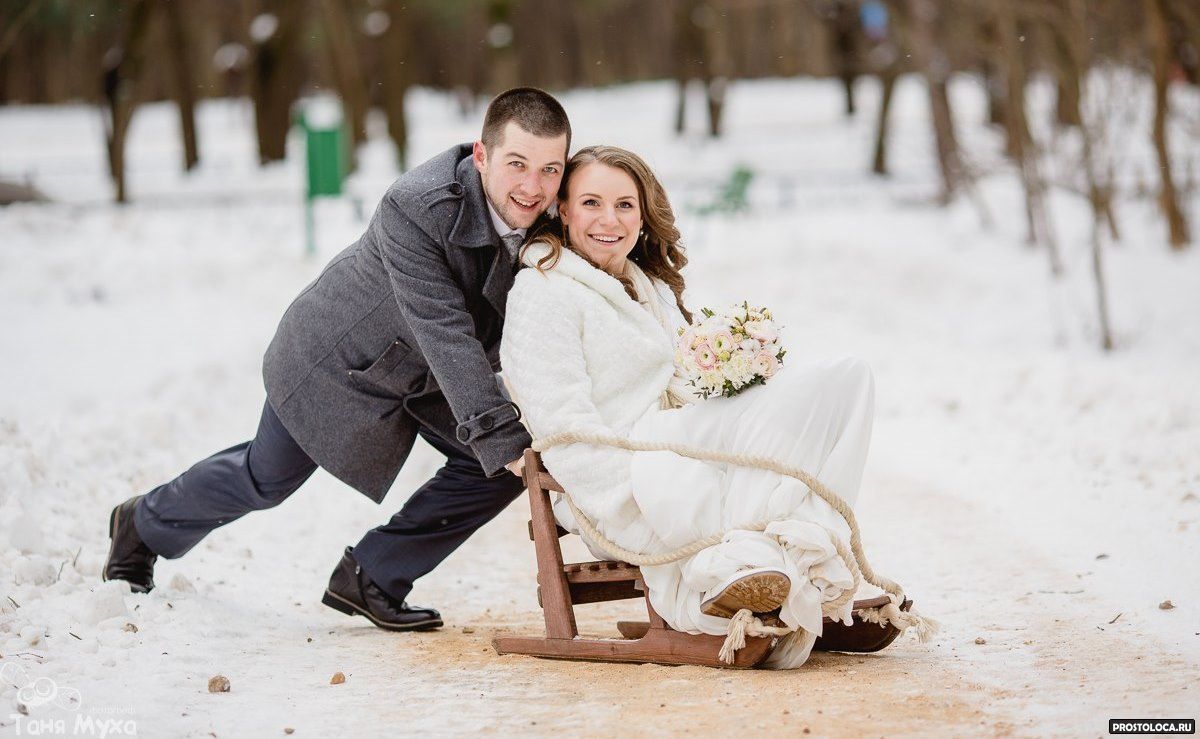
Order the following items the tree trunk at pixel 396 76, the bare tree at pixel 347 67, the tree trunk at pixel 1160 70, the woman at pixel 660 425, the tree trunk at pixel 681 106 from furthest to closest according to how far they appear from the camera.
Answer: the tree trunk at pixel 681 106
the tree trunk at pixel 396 76
the bare tree at pixel 347 67
the tree trunk at pixel 1160 70
the woman at pixel 660 425

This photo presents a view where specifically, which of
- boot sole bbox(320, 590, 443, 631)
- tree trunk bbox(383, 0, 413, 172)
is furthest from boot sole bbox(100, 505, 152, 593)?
tree trunk bbox(383, 0, 413, 172)

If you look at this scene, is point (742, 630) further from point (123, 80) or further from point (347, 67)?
point (347, 67)

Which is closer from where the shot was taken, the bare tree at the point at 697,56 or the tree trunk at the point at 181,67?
the tree trunk at the point at 181,67

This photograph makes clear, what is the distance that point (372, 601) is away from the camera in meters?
5.36

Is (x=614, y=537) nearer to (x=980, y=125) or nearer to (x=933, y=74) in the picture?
(x=933, y=74)

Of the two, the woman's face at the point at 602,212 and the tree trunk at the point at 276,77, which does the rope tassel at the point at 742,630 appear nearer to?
the woman's face at the point at 602,212

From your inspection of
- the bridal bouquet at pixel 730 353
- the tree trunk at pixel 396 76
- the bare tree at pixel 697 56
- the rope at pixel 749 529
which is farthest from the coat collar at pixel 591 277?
the bare tree at pixel 697 56

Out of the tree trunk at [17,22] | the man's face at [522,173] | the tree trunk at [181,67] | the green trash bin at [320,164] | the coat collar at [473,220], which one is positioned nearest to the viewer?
the man's face at [522,173]

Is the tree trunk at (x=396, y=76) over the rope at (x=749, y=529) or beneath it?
over

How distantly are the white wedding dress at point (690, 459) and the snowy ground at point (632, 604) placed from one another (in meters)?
0.32

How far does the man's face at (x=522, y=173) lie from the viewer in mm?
4738

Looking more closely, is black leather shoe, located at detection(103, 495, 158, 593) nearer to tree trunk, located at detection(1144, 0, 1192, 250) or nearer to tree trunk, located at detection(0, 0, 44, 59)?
tree trunk, located at detection(0, 0, 44, 59)

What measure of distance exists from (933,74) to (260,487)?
801 inches

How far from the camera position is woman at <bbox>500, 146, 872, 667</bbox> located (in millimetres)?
4273
